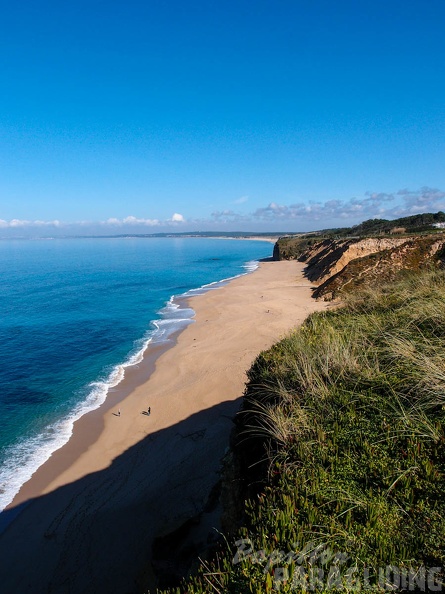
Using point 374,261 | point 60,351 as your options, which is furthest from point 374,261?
point 60,351

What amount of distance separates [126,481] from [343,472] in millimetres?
8974

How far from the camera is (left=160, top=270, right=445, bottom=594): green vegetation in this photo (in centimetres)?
263

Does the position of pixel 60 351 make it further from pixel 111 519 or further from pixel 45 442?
pixel 111 519

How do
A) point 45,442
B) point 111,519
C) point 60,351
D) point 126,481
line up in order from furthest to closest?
point 60,351
point 45,442
point 126,481
point 111,519

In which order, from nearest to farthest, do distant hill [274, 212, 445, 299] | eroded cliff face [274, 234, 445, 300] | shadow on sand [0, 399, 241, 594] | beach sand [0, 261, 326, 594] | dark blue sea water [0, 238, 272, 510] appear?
shadow on sand [0, 399, 241, 594], beach sand [0, 261, 326, 594], dark blue sea water [0, 238, 272, 510], distant hill [274, 212, 445, 299], eroded cliff face [274, 234, 445, 300]

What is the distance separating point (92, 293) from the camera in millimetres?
44562

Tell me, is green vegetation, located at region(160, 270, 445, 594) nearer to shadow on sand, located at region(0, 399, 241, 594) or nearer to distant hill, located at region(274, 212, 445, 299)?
shadow on sand, located at region(0, 399, 241, 594)

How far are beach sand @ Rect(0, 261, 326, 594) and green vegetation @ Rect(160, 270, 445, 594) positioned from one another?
4.63 meters

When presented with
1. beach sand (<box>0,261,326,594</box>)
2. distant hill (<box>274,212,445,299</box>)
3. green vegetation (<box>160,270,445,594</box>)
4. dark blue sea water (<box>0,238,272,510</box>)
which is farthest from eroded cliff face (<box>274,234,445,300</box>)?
green vegetation (<box>160,270,445,594</box>)

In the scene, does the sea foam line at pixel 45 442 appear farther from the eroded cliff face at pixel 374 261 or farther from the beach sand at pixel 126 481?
the eroded cliff face at pixel 374 261

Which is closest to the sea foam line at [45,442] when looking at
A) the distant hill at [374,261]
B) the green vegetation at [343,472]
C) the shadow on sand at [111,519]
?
the shadow on sand at [111,519]

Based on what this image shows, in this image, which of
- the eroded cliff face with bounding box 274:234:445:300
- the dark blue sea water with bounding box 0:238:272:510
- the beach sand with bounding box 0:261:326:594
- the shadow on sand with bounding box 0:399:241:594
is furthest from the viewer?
the eroded cliff face with bounding box 274:234:445:300

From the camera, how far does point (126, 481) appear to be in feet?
33.8

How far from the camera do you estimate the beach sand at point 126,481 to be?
767 cm
